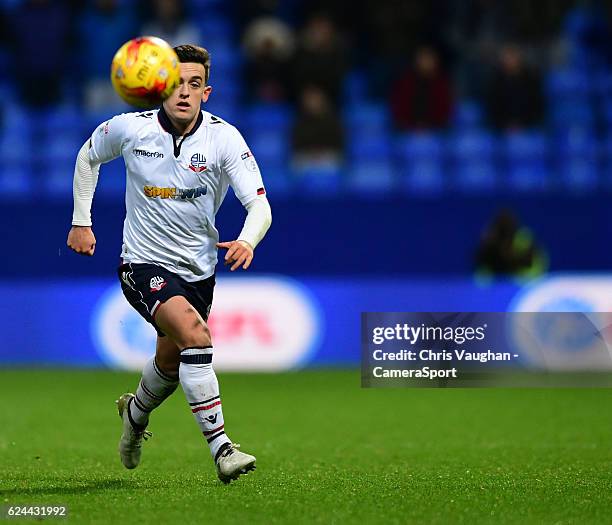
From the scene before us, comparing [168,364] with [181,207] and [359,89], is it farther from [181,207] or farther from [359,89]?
[359,89]

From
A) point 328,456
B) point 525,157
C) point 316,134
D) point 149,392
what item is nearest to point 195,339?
point 149,392

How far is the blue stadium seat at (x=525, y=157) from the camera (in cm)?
1597

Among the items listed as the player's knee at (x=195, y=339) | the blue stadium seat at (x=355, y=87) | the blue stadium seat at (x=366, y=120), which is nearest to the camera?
the player's knee at (x=195, y=339)

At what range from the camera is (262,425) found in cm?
948

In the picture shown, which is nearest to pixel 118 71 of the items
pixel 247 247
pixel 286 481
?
pixel 247 247

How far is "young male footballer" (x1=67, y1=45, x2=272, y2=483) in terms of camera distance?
20.6ft

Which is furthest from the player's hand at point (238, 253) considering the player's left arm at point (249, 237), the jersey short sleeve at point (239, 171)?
the jersey short sleeve at point (239, 171)

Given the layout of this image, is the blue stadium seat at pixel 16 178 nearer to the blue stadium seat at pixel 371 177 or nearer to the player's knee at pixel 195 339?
→ the blue stadium seat at pixel 371 177

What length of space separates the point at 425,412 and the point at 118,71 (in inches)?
208

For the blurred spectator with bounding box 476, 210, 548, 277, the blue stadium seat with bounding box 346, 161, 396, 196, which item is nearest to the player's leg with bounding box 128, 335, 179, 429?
the blurred spectator with bounding box 476, 210, 548, 277

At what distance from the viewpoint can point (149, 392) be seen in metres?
6.77

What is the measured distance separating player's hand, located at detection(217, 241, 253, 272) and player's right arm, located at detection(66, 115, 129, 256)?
78 centimetres

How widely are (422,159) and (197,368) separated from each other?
10101 mm

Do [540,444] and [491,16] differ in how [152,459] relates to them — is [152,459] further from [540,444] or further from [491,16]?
[491,16]
